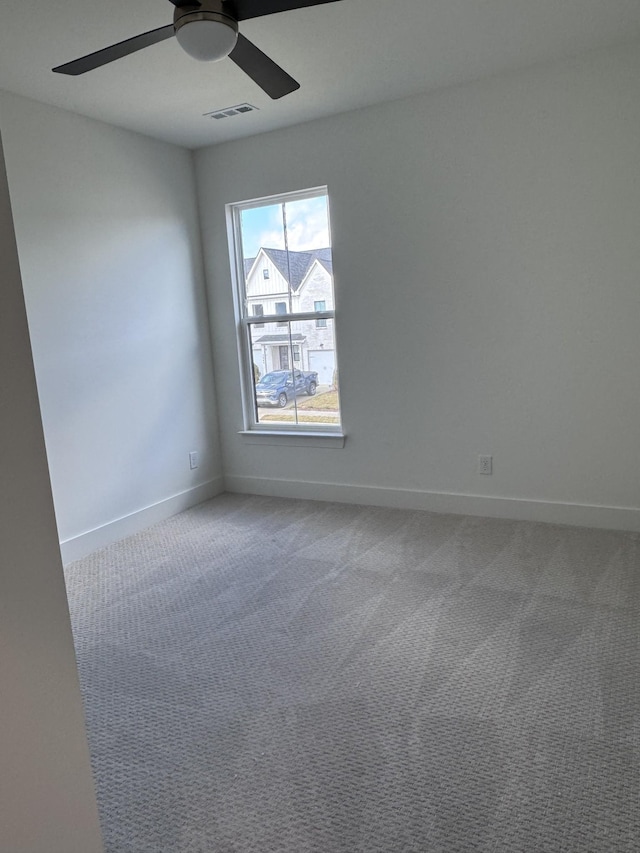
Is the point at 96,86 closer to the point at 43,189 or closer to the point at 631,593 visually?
the point at 43,189

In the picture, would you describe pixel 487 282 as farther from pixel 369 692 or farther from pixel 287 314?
pixel 369 692

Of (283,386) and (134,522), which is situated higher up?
(283,386)

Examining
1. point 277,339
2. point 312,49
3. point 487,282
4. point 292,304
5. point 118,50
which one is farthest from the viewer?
point 277,339

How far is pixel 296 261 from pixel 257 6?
221 cm

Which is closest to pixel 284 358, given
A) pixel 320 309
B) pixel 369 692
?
pixel 320 309

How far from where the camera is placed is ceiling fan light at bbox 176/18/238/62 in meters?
1.88

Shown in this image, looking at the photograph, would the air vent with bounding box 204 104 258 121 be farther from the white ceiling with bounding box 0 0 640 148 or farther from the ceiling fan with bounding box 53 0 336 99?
the ceiling fan with bounding box 53 0 336 99

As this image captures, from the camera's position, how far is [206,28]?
1889 mm

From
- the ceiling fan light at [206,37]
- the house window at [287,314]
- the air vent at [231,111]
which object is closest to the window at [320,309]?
the house window at [287,314]

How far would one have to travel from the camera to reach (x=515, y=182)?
10.9 feet

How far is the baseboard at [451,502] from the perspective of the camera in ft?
11.0

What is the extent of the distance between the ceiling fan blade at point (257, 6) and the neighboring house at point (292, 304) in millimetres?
2030

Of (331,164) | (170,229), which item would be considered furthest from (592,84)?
(170,229)

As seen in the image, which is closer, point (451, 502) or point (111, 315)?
point (111, 315)
